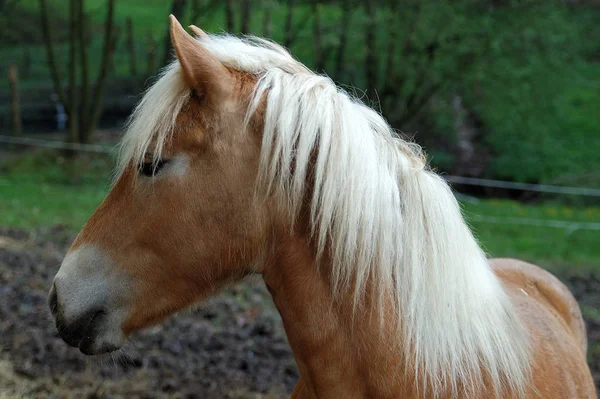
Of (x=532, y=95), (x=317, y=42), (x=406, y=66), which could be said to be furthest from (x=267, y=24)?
(x=532, y=95)

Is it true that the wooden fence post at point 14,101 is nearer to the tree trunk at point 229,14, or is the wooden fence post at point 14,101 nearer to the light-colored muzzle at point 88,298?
the tree trunk at point 229,14

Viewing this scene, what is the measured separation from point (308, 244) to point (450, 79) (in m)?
12.1

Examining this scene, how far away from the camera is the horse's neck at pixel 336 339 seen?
6.53 feet

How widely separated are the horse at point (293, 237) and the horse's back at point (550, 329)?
34 cm

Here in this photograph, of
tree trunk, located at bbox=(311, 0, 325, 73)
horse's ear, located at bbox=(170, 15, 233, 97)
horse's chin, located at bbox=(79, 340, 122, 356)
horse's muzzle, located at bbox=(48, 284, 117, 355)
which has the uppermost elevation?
horse's ear, located at bbox=(170, 15, 233, 97)

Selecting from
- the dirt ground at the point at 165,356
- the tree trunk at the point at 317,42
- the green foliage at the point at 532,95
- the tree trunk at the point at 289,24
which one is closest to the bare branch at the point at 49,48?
the tree trunk at the point at 289,24

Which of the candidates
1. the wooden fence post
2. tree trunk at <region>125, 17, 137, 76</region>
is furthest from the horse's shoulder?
tree trunk at <region>125, 17, 137, 76</region>

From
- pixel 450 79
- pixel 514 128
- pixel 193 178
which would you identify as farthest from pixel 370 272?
pixel 514 128

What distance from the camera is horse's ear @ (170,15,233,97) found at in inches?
76.4

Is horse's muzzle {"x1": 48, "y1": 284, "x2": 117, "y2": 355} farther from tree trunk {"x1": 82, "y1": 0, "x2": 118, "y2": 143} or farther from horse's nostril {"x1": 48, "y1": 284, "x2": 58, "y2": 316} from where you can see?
tree trunk {"x1": 82, "y1": 0, "x2": 118, "y2": 143}

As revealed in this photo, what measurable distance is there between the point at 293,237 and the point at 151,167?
1.43 feet

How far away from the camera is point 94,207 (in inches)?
387

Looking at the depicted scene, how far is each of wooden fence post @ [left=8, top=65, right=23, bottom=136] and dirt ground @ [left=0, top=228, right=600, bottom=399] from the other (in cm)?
758

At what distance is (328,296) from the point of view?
2.01 metres
